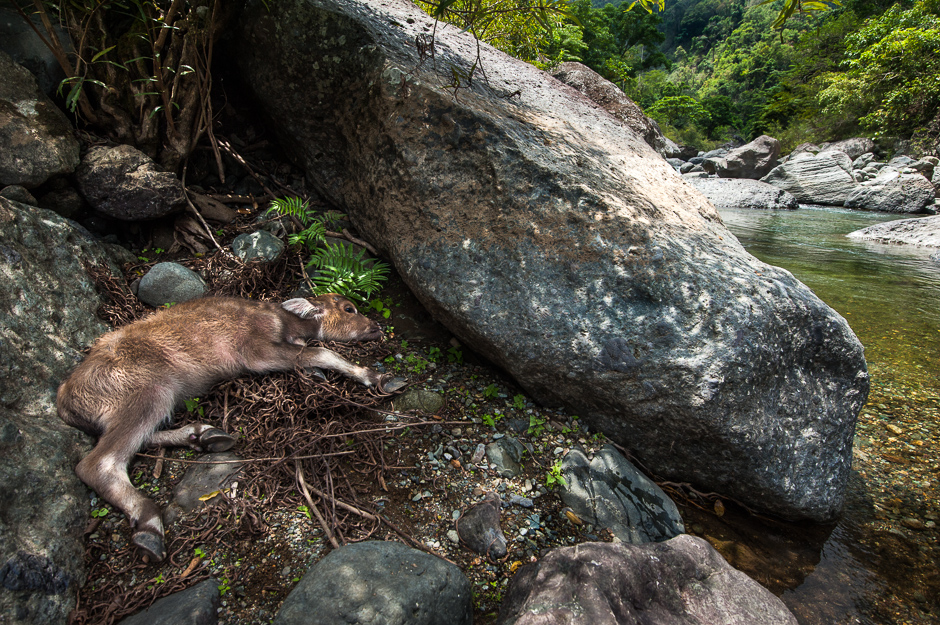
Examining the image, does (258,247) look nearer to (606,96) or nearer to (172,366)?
(172,366)

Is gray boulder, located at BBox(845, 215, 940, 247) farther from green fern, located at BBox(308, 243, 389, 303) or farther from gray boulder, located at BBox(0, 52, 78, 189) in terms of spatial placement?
gray boulder, located at BBox(0, 52, 78, 189)

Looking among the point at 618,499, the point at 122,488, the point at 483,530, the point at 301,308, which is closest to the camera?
the point at 122,488

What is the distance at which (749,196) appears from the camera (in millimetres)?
19922

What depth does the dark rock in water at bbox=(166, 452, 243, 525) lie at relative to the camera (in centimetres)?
253

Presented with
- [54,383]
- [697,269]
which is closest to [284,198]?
[54,383]

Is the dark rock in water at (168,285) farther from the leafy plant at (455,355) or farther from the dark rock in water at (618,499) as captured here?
the dark rock in water at (618,499)

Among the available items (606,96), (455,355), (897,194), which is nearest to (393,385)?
(455,355)

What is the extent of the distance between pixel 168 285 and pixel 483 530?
10.3 ft

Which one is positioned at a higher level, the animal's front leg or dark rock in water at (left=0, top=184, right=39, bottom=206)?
dark rock in water at (left=0, top=184, right=39, bottom=206)

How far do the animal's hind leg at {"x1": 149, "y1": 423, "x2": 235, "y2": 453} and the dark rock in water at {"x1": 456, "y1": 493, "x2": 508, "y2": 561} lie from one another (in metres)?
1.52

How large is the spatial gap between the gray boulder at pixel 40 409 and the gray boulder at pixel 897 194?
77.9ft

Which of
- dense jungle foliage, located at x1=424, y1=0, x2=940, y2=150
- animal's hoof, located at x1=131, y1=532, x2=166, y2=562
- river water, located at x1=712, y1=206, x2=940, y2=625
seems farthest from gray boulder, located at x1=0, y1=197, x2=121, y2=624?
river water, located at x1=712, y1=206, x2=940, y2=625

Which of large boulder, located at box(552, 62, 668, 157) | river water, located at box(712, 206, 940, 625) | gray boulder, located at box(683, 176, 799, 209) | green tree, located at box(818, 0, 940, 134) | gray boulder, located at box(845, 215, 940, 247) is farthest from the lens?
green tree, located at box(818, 0, 940, 134)

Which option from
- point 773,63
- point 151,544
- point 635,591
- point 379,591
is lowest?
point 151,544
